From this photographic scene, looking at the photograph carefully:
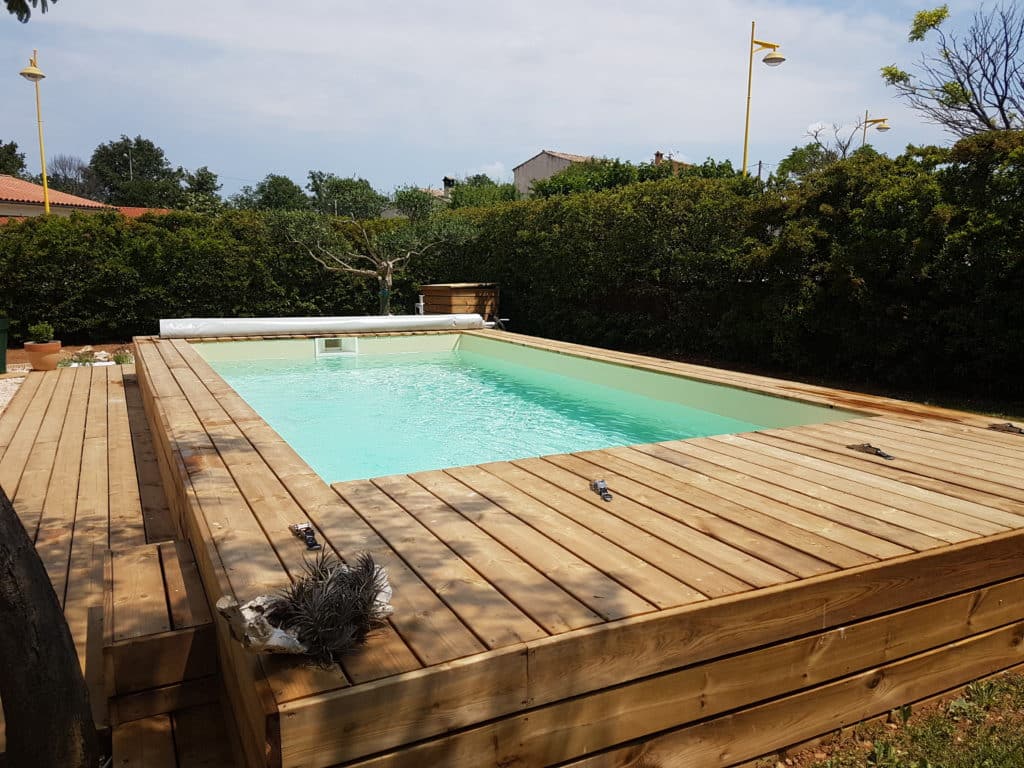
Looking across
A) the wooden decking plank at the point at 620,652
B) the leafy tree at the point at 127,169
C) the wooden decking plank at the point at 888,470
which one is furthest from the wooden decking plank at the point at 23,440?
the leafy tree at the point at 127,169

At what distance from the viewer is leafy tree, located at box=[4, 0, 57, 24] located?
156 centimetres

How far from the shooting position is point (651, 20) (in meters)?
8.58

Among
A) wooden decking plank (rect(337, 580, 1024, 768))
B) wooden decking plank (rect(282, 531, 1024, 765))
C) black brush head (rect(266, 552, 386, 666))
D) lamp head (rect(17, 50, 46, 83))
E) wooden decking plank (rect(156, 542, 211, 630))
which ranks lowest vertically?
wooden decking plank (rect(337, 580, 1024, 768))

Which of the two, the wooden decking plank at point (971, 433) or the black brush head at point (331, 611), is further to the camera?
the wooden decking plank at point (971, 433)

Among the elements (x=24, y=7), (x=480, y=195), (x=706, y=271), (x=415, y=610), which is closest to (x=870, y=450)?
(x=415, y=610)

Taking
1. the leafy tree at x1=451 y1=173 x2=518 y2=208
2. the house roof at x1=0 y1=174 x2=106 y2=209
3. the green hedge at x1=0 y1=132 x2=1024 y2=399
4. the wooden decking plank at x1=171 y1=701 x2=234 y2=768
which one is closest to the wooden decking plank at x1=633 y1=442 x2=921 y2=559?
the wooden decking plank at x1=171 y1=701 x2=234 y2=768

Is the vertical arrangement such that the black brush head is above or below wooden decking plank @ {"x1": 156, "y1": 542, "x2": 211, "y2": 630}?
above

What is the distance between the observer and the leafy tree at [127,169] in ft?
162

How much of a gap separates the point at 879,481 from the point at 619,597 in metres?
1.58

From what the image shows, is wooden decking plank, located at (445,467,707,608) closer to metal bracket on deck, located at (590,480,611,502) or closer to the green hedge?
metal bracket on deck, located at (590,480,611,502)

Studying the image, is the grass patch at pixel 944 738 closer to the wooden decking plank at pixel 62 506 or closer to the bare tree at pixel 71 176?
the wooden decking plank at pixel 62 506

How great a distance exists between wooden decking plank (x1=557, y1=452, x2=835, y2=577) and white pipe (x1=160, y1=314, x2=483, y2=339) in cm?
678

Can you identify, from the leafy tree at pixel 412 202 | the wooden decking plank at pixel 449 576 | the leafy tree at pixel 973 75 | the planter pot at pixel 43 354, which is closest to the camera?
the wooden decking plank at pixel 449 576

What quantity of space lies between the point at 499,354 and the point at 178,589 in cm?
691
